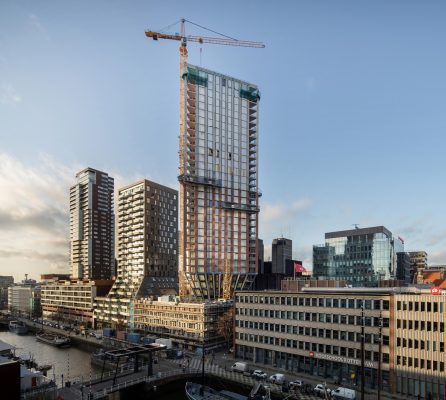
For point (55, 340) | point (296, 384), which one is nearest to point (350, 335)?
point (296, 384)

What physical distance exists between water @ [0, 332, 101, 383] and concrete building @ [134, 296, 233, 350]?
89.1ft

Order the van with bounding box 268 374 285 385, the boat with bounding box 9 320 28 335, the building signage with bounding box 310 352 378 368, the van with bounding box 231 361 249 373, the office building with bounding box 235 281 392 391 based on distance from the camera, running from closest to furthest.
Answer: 1. the building signage with bounding box 310 352 378 368
2. the office building with bounding box 235 281 392 391
3. the van with bounding box 268 374 285 385
4. the van with bounding box 231 361 249 373
5. the boat with bounding box 9 320 28 335

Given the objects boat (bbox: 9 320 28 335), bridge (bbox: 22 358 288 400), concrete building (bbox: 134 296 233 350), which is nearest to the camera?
bridge (bbox: 22 358 288 400)

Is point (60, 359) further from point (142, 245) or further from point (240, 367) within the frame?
point (142, 245)

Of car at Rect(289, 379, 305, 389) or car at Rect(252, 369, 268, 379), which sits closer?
car at Rect(289, 379, 305, 389)

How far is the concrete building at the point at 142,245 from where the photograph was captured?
570 ft

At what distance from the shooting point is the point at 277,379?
258 ft

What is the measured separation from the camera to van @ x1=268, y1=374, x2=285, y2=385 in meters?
77.9

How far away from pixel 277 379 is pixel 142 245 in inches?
4754

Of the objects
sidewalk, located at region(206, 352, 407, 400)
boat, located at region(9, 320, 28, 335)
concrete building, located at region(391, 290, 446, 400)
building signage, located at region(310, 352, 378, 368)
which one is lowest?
boat, located at region(9, 320, 28, 335)

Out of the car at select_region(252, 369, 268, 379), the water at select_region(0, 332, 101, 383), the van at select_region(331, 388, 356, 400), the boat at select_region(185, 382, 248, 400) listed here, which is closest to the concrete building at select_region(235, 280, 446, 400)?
the van at select_region(331, 388, 356, 400)

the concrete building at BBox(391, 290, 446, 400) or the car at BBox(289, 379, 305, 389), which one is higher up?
the concrete building at BBox(391, 290, 446, 400)

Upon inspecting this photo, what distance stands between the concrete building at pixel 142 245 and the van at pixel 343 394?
11321 centimetres

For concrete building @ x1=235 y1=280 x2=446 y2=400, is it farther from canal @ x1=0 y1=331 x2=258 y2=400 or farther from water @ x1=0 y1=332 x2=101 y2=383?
water @ x1=0 y1=332 x2=101 y2=383
